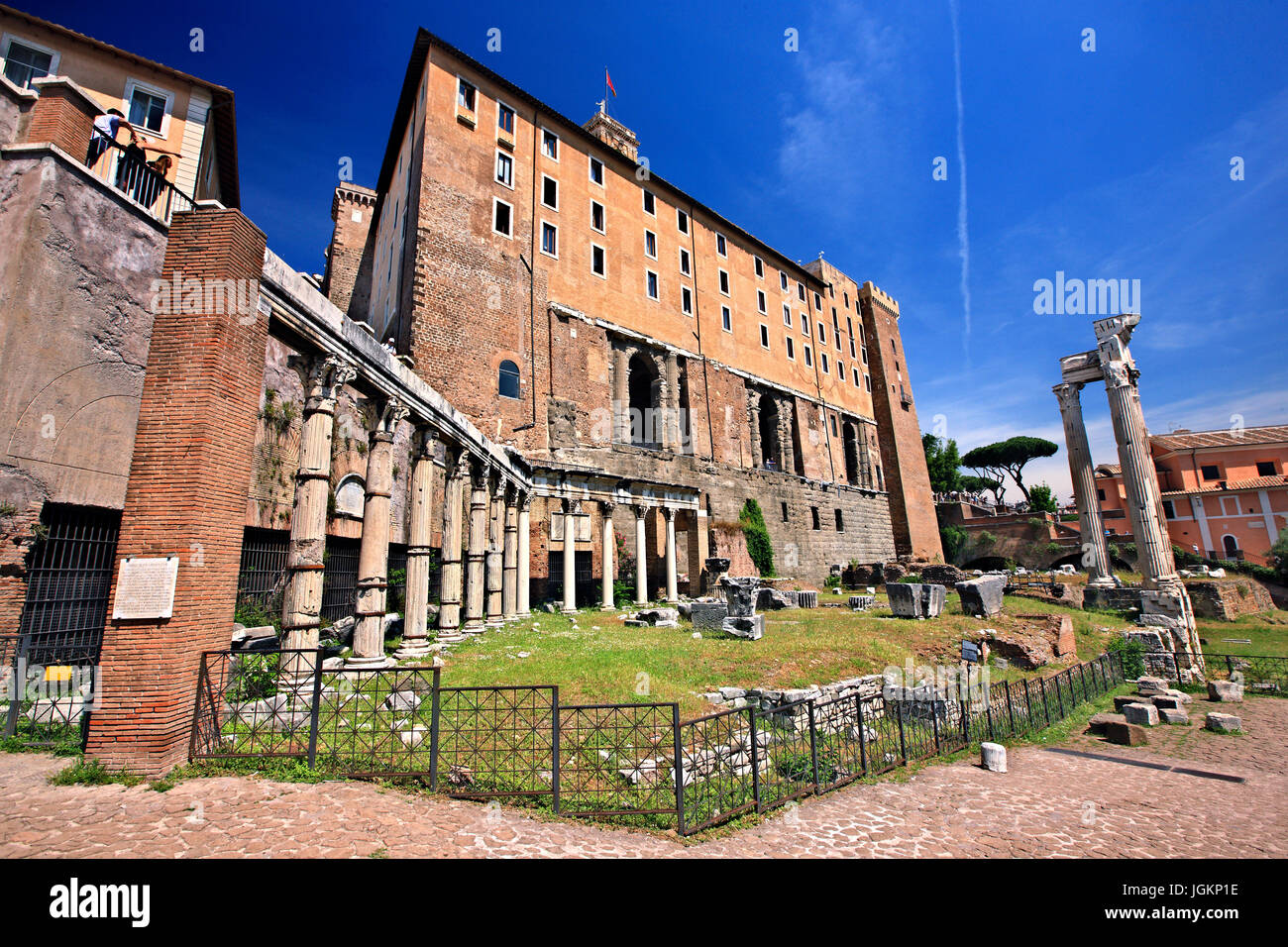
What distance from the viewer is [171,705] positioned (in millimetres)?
5625

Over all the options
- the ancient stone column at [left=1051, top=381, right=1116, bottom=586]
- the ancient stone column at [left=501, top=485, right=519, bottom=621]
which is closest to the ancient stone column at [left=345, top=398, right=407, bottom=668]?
the ancient stone column at [left=501, top=485, right=519, bottom=621]

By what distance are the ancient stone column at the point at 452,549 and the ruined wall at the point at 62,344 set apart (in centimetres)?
632

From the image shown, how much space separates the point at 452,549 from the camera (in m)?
13.8

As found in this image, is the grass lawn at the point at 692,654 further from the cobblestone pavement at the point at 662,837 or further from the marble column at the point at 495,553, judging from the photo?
the cobblestone pavement at the point at 662,837

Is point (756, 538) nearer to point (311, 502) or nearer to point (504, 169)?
point (504, 169)

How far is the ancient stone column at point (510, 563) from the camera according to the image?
18.2 m

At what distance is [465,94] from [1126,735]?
102 ft

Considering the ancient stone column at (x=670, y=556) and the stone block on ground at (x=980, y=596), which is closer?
the stone block on ground at (x=980, y=596)

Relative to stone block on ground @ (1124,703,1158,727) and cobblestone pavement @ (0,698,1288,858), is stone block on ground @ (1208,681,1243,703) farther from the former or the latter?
cobblestone pavement @ (0,698,1288,858)

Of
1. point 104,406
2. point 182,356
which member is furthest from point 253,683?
point 104,406

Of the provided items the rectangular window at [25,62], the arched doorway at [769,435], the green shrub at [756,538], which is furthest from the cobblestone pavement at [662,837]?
the arched doorway at [769,435]

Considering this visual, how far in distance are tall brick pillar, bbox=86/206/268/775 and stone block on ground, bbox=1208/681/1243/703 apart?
768 inches

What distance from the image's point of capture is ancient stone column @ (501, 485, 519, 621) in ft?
59.8

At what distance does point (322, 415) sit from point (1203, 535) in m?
56.7
